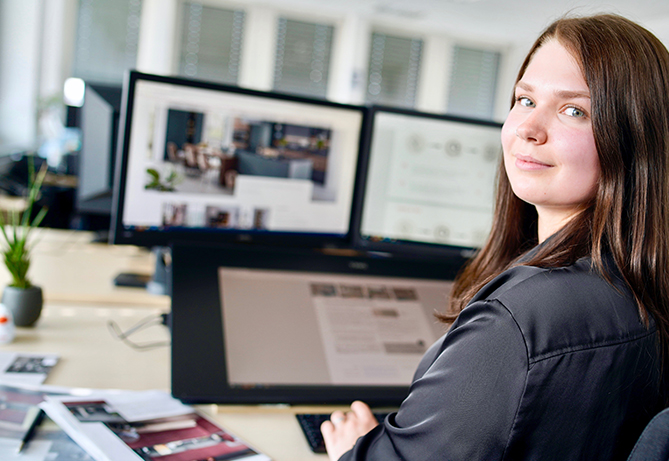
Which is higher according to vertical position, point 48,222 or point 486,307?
point 486,307

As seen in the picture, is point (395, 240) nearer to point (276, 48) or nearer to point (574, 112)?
point (574, 112)

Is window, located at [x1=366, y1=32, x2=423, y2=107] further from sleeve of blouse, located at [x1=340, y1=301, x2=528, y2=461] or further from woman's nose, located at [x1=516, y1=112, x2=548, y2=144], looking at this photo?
sleeve of blouse, located at [x1=340, y1=301, x2=528, y2=461]

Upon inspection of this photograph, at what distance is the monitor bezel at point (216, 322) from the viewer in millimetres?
1059

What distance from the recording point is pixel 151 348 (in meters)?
1.32

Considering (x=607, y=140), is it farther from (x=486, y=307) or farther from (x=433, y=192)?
(x=433, y=192)

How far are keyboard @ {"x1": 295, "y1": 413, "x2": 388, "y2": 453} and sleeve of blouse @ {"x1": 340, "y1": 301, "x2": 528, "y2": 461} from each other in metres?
0.28

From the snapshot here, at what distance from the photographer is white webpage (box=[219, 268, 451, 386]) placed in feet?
3.73

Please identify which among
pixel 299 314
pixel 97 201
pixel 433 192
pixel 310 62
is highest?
pixel 310 62

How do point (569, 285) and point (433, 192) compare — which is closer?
point (569, 285)

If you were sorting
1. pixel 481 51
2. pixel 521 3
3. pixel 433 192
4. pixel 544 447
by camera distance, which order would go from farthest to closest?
pixel 481 51
pixel 521 3
pixel 433 192
pixel 544 447

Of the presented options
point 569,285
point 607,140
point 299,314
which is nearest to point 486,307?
point 569,285

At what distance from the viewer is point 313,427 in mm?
1010

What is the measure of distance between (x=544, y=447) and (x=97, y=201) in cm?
158

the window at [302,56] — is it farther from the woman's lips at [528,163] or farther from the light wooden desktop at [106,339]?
the woman's lips at [528,163]
